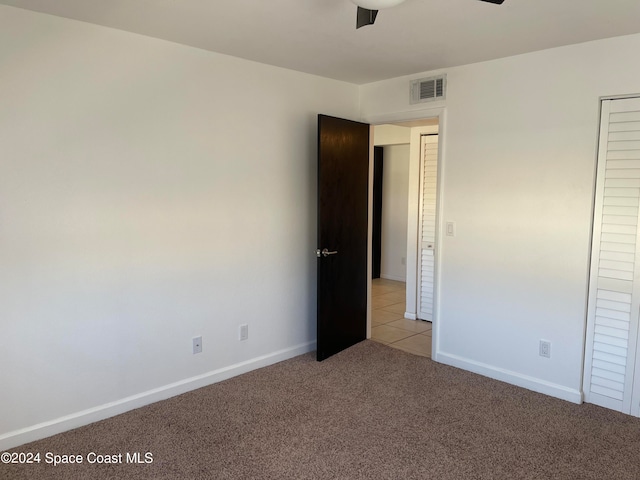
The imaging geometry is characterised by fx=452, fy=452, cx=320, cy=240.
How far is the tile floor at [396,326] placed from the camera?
4.23 meters

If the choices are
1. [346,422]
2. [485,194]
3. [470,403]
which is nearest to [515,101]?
[485,194]

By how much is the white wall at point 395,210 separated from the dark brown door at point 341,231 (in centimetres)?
304

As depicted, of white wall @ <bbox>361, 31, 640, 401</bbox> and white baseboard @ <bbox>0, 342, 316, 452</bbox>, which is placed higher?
white wall @ <bbox>361, 31, 640, 401</bbox>

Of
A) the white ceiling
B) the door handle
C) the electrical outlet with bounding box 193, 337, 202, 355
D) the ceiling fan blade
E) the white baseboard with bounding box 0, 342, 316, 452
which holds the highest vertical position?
the white ceiling

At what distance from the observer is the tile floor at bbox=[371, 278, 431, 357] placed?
4.23 meters

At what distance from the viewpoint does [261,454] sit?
246cm

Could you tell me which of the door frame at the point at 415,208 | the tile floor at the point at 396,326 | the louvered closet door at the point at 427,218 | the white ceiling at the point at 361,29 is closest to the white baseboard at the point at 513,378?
the door frame at the point at 415,208

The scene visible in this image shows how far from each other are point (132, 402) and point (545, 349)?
2.84 m

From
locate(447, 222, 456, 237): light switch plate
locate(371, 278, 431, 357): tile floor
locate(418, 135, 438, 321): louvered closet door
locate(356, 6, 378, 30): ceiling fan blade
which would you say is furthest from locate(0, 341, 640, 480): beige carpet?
locate(356, 6, 378, 30): ceiling fan blade

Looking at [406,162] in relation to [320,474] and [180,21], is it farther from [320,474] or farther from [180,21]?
[320,474]

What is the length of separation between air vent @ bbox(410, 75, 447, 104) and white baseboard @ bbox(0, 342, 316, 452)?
234cm

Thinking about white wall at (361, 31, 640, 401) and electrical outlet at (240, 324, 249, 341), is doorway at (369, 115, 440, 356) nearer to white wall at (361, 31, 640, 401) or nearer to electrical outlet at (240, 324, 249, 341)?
white wall at (361, 31, 640, 401)

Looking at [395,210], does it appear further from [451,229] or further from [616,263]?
[616,263]

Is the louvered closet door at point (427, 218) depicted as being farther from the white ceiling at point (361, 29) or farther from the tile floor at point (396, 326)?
the white ceiling at point (361, 29)
